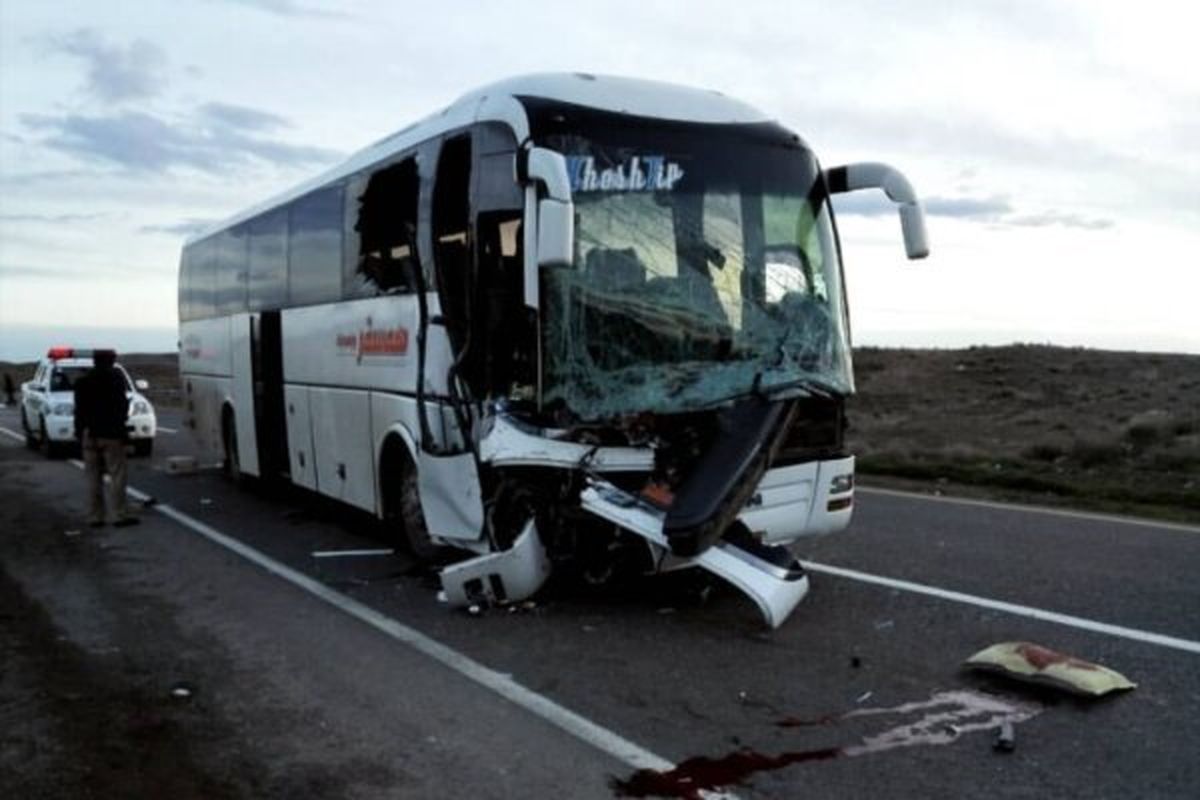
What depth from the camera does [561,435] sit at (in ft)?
24.6

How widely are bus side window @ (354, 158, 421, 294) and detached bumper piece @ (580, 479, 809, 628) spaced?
9.03 feet

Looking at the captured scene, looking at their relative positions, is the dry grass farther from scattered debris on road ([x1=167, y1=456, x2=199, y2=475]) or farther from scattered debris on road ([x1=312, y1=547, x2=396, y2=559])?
scattered debris on road ([x1=167, y1=456, x2=199, y2=475])

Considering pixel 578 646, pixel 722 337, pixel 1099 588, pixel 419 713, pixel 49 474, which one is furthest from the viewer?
pixel 49 474

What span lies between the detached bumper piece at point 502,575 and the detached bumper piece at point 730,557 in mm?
653

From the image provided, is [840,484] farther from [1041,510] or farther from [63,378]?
[63,378]

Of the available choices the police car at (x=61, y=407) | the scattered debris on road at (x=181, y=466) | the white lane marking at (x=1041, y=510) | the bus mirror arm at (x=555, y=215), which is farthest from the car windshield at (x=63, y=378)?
the bus mirror arm at (x=555, y=215)

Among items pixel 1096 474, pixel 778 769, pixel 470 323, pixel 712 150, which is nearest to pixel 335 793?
pixel 778 769

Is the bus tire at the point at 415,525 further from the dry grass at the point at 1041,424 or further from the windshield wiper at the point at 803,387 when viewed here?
the dry grass at the point at 1041,424

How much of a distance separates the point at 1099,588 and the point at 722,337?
10.9 feet

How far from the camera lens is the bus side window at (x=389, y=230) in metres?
9.46

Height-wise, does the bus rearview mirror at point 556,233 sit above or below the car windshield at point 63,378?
above

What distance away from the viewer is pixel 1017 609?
7.96 metres

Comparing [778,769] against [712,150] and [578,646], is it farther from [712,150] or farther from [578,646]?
[712,150]

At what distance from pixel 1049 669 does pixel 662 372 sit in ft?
9.30
